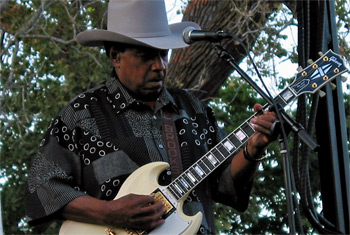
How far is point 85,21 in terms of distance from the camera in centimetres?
1030

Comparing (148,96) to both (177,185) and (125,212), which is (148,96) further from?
(125,212)

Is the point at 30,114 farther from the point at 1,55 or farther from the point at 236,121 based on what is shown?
the point at 236,121

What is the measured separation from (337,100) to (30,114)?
23.2 feet

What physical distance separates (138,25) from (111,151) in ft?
2.14

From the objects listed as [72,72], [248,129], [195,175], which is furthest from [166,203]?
[72,72]

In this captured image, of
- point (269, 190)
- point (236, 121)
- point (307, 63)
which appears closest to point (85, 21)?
point (236, 121)

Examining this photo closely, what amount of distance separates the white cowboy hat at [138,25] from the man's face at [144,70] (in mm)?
83

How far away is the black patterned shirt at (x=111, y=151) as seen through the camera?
429 centimetres

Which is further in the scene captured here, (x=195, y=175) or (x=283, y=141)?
(x=195, y=175)

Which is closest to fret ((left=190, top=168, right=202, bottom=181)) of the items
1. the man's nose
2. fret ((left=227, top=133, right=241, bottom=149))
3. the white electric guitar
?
the white electric guitar

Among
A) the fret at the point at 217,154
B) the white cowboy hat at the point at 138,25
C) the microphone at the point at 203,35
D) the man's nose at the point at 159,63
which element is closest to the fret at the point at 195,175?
the fret at the point at 217,154

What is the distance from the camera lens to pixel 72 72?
1029 cm

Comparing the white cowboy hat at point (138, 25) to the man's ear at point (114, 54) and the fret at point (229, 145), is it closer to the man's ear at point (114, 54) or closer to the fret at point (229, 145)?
the man's ear at point (114, 54)

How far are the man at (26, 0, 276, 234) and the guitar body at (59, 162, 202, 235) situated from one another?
5 centimetres
